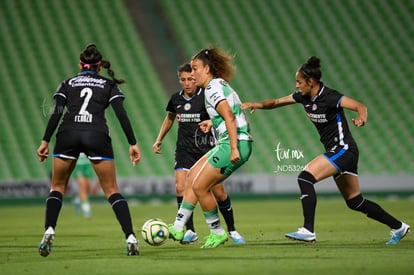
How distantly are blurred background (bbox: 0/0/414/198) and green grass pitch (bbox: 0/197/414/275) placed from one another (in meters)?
10.5

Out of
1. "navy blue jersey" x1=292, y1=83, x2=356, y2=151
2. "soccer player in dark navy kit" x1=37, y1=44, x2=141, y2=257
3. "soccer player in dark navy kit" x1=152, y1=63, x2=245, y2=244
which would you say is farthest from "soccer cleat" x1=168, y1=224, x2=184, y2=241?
"navy blue jersey" x1=292, y1=83, x2=356, y2=151

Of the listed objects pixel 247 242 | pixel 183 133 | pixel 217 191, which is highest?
pixel 183 133

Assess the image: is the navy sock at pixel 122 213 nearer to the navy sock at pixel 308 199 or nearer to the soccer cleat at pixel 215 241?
the soccer cleat at pixel 215 241

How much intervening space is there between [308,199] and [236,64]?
19899mm

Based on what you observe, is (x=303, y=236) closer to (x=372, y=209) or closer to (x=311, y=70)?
(x=372, y=209)

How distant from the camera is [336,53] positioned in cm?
2861

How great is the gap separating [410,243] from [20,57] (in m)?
20.7

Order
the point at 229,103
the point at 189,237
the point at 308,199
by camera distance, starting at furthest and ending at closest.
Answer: the point at 189,237 → the point at 308,199 → the point at 229,103

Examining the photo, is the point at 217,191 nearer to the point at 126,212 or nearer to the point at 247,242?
the point at 247,242

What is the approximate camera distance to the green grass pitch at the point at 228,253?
6652 mm

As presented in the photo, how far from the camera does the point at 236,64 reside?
2858 cm

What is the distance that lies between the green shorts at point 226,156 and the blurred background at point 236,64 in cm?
1474

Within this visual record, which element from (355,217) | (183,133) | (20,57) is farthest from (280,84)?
(183,133)

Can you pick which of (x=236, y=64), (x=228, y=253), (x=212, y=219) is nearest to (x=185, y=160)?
(x=212, y=219)
